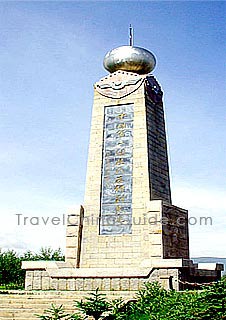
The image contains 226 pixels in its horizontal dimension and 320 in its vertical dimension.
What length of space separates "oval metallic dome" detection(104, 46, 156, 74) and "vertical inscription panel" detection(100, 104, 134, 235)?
1.47 metres

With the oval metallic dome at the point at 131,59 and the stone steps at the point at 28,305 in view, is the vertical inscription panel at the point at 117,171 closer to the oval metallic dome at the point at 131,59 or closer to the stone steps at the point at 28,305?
the oval metallic dome at the point at 131,59

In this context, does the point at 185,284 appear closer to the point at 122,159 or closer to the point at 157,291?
the point at 157,291

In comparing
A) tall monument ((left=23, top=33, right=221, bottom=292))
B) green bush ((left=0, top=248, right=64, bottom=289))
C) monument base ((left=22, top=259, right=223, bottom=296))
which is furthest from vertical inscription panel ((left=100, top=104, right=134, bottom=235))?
green bush ((left=0, top=248, right=64, bottom=289))

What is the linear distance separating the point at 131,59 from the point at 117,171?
3795 millimetres

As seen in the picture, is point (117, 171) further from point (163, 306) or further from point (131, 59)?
point (163, 306)

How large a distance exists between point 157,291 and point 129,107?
21.7 feet

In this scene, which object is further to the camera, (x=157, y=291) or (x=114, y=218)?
(x=114, y=218)

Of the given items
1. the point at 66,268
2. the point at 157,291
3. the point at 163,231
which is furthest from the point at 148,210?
the point at 157,291

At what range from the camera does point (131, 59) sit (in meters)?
15.6

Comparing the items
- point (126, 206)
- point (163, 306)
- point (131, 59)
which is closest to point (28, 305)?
point (163, 306)

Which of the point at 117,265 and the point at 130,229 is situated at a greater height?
the point at 130,229

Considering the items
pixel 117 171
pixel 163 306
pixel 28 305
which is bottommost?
pixel 28 305

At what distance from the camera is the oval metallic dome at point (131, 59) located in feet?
51.1

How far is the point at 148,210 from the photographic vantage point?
13.6m
